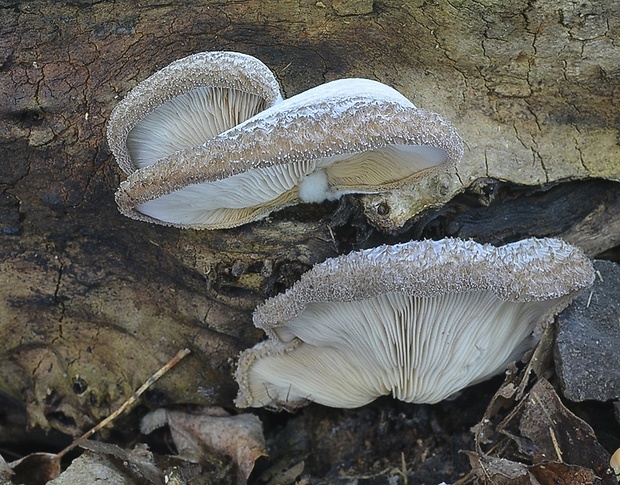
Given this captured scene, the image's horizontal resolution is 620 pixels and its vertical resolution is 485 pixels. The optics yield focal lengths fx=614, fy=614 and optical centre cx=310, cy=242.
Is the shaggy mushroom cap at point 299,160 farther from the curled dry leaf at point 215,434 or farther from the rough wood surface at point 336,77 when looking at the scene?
the curled dry leaf at point 215,434

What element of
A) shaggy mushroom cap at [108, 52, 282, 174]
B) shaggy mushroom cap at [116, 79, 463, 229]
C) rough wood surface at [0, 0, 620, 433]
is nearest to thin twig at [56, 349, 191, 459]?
rough wood surface at [0, 0, 620, 433]

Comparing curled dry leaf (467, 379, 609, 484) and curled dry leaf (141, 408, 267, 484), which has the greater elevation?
curled dry leaf (467, 379, 609, 484)

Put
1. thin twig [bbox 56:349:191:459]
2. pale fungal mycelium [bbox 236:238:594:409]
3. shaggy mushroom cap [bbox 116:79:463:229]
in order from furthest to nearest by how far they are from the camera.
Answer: thin twig [bbox 56:349:191:459], pale fungal mycelium [bbox 236:238:594:409], shaggy mushroom cap [bbox 116:79:463:229]

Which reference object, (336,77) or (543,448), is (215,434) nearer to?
(543,448)

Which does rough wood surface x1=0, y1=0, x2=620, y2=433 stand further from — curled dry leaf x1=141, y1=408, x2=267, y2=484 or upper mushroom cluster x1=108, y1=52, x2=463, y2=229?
curled dry leaf x1=141, y1=408, x2=267, y2=484

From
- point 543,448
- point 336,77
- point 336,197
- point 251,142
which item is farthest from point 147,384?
point 543,448
